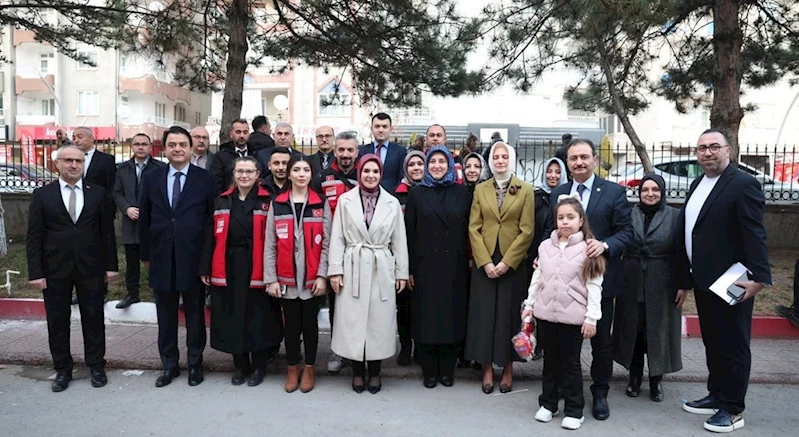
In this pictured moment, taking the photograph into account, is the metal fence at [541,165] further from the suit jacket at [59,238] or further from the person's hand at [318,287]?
the person's hand at [318,287]

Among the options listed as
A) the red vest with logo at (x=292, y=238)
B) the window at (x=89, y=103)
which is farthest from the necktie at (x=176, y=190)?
the window at (x=89, y=103)

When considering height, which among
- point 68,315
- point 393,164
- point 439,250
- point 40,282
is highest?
point 393,164

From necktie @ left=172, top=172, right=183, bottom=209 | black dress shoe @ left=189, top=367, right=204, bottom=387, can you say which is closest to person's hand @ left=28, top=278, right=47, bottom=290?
necktie @ left=172, top=172, right=183, bottom=209

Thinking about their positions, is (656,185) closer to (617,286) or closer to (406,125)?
(617,286)

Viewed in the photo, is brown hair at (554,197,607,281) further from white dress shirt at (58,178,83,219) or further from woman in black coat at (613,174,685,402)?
white dress shirt at (58,178,83,219)

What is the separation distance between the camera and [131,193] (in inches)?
255

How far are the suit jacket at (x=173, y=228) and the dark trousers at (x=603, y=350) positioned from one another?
3207 millimetres

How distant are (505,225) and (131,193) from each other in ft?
13.6

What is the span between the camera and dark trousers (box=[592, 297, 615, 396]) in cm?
433

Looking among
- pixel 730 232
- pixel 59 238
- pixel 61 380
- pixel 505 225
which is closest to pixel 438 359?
pixel 505 225

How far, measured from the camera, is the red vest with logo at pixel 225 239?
482cm

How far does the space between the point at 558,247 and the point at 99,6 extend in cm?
767

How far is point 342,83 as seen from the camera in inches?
416

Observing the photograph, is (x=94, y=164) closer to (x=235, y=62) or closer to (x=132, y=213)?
(x=132, y=213)
